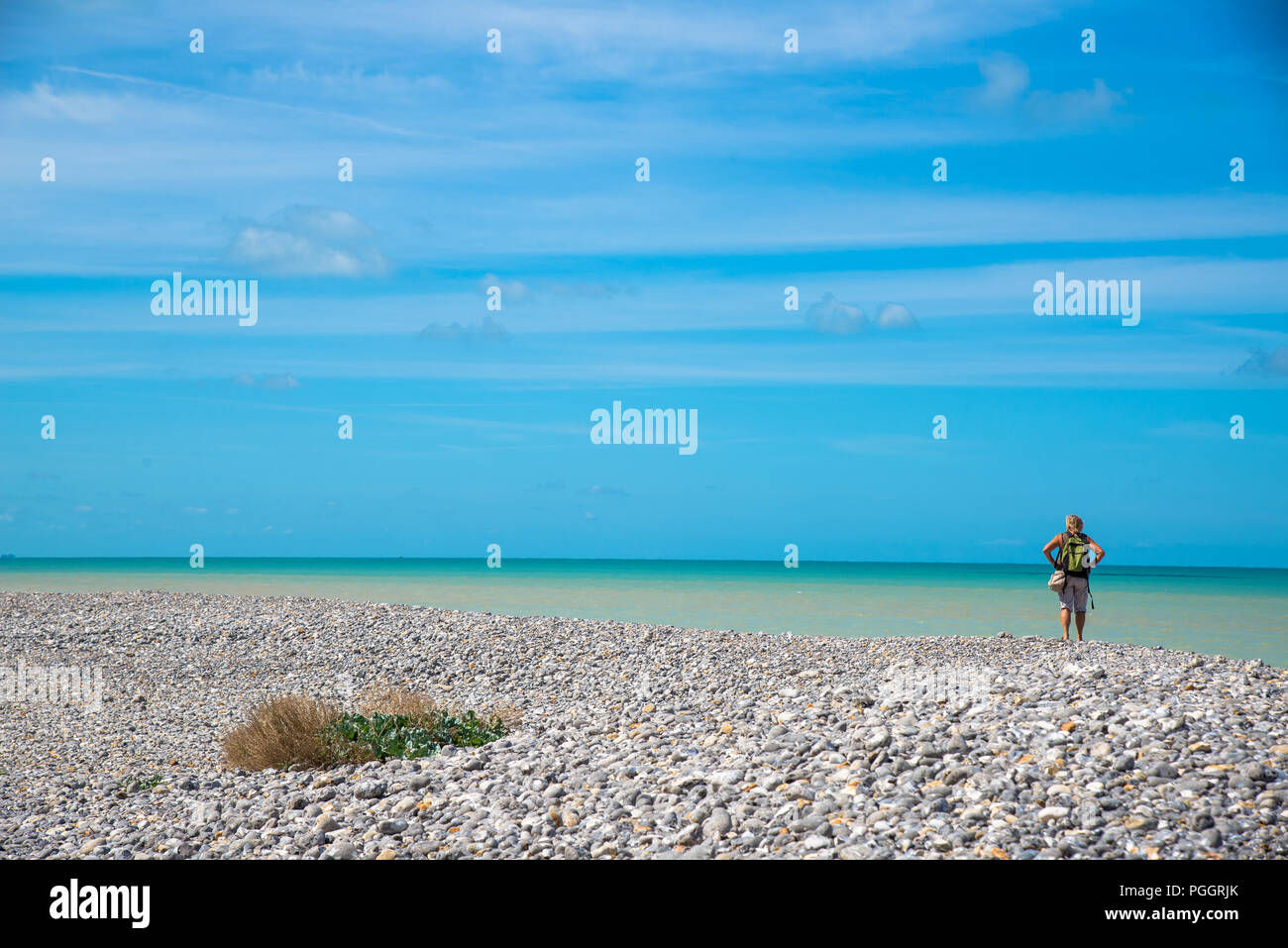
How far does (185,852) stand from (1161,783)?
6478mm

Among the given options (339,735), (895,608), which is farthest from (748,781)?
(895,608)

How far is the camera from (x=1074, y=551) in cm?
1503

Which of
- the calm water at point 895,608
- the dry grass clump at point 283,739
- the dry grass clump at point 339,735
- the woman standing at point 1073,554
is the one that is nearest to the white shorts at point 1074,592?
the woman standing at point 1073,554

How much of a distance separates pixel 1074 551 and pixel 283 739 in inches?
461

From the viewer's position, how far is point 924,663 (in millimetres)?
14945

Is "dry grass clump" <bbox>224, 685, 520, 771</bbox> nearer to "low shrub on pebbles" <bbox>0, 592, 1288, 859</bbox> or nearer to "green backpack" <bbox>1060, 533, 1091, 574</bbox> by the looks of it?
"low shrub on pebbles" <bbox>0, 592, 1288, 859</bbox>

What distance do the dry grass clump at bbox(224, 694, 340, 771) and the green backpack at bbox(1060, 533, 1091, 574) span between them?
36.6ft

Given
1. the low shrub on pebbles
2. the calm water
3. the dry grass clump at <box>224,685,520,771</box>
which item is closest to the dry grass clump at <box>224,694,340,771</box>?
the dry grass clump at <box>224,685,520,771</box>

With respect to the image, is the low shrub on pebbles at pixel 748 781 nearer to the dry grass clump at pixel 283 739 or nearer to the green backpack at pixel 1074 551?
the dry grass clump at pixel 283 739

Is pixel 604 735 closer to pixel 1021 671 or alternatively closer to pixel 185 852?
pixel 185 852

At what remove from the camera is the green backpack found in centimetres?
1504

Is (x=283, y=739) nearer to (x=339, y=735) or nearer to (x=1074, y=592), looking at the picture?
(x=339, y=735)
